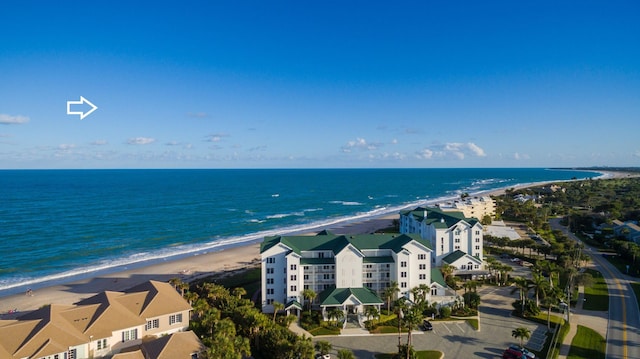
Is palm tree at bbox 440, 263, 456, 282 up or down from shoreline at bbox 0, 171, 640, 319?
up

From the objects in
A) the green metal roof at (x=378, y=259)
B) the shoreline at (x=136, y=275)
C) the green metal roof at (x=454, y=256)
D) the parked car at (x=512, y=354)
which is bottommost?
the shoreline at (x=136, y=275)

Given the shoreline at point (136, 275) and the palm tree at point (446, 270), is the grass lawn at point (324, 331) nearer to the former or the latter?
the palm tree at point (446, 270)

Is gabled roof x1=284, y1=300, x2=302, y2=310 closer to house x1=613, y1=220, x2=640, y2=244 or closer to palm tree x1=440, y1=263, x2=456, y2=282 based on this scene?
palm tree x1=440, y1=263, x2=456, y2=282

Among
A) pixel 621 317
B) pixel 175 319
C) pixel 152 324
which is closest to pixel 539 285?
pixel 621 317

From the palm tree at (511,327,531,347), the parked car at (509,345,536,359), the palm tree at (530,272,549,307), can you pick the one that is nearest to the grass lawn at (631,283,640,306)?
the palm tree at (530,272,549,307)

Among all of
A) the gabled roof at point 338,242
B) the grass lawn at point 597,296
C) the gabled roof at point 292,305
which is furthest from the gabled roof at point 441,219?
the gabled roof at point 292,305
